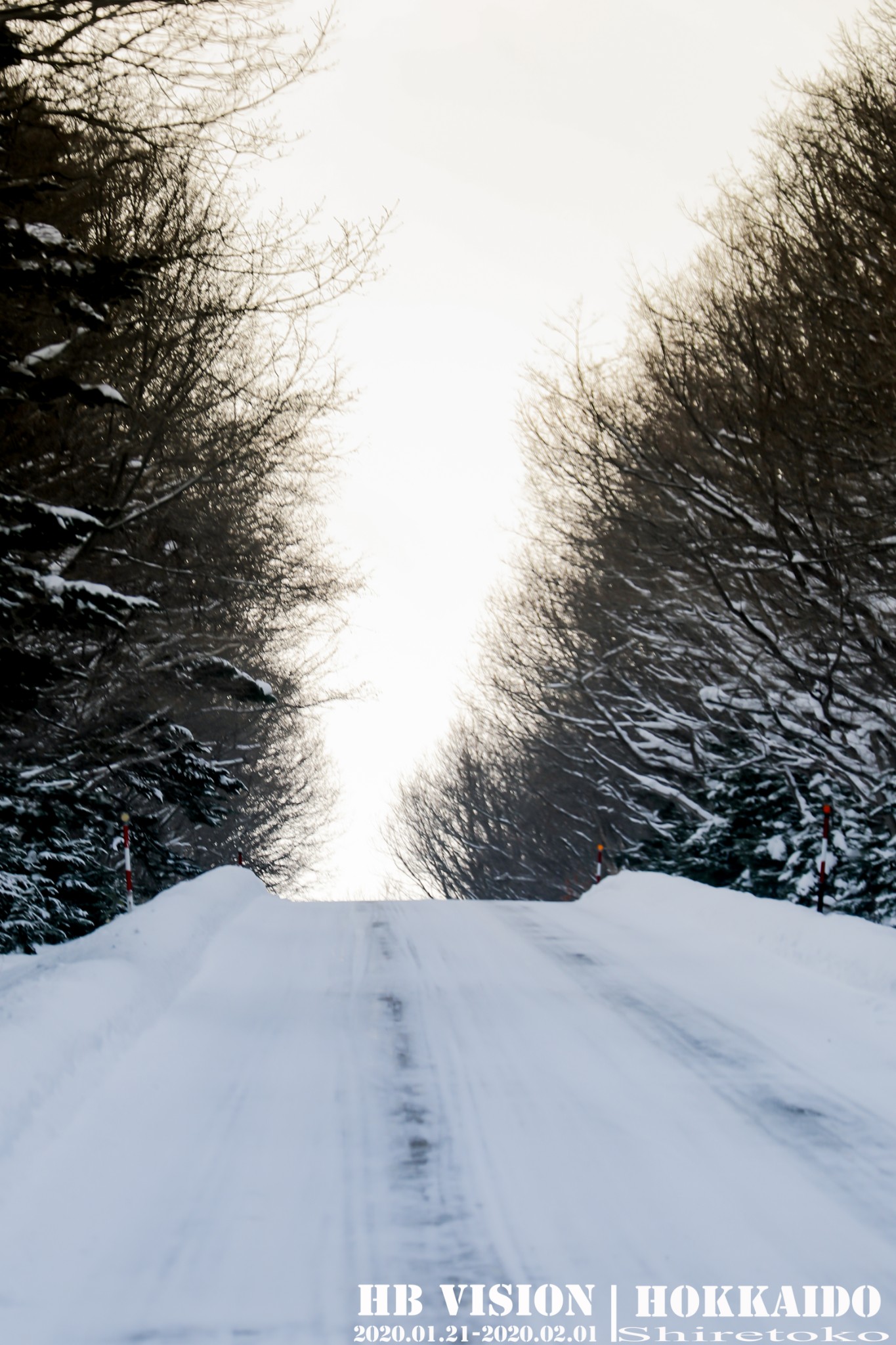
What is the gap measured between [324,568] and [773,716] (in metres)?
7.56

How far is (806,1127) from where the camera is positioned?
5.65m

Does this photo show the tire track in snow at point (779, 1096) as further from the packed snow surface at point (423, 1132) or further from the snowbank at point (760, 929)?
the snowbank at point (760, 929)

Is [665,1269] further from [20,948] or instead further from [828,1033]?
[20,948]

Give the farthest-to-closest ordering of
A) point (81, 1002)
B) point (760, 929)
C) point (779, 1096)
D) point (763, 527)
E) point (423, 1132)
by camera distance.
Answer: point (763, 527) < point (760, 929) < point (81, 1002) < point (779, 1096) < point (423, 1132)

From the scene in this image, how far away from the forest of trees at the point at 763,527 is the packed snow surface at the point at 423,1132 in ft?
16.6

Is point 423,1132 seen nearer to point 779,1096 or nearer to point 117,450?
point 779,1096

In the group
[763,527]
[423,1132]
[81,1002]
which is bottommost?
[423,1132]

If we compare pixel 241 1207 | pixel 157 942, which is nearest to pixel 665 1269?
pixel 241 1207

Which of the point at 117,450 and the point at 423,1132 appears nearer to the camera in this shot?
the point at 423,1132

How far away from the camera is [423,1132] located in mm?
5656

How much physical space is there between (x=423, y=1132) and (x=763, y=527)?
34.8ft

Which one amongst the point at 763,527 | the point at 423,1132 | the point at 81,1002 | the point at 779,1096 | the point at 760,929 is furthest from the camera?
the point at 763,527

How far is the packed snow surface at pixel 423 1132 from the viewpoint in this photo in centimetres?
407

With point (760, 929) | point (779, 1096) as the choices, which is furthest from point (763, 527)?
point (779, 1096)
